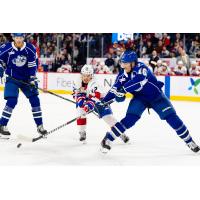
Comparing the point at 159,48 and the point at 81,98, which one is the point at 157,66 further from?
the point at 81,98

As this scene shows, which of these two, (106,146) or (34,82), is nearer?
(106,146)

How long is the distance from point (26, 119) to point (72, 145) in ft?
6.10

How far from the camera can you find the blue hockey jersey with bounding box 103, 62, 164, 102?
141 inches

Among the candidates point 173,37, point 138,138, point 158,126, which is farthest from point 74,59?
point 138,138

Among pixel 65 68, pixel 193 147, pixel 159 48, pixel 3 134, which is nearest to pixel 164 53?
pixel 159 48

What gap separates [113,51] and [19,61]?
5861mm

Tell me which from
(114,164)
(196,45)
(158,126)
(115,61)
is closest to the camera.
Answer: (114,164)

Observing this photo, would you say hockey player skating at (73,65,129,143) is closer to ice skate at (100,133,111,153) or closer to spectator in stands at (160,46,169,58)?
ice skate at (100,133,111,153)

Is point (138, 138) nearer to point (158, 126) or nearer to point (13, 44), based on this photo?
point (158, 126)

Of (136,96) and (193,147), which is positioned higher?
(136,96)

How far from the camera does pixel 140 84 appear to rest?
3598mm

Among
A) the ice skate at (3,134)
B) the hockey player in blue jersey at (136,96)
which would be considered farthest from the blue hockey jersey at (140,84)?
the ice skate at (3,134)

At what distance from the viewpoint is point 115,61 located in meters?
9.95

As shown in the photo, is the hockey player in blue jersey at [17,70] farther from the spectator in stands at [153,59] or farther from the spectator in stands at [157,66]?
the spectator in stands at [153,59]
